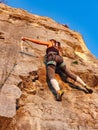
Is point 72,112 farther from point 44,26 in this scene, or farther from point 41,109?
point 44,26

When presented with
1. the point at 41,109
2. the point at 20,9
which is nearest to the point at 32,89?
the point at 41,109

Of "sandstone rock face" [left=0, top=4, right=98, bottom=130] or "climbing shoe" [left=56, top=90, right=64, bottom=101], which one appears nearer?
"sandstone rock face" [left=0, top=4, right=98, bottom=130]

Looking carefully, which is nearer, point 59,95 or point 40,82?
point 59,95

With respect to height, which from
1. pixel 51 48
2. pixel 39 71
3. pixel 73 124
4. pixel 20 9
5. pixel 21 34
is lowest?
pixel 73 124

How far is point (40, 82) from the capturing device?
11.5m

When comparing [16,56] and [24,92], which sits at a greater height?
[16,56]

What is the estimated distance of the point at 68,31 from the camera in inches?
699

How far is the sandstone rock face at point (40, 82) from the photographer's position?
9.20 meters

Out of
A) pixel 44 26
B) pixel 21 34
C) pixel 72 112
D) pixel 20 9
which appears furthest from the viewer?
pixel 20 9

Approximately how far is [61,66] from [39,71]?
78 centimetres

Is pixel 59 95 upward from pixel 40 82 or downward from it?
downward

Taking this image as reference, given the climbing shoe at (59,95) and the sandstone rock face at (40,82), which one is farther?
the climbing shoe at (59,95)

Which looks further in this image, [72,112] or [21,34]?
[21,34]

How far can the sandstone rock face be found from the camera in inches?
362
